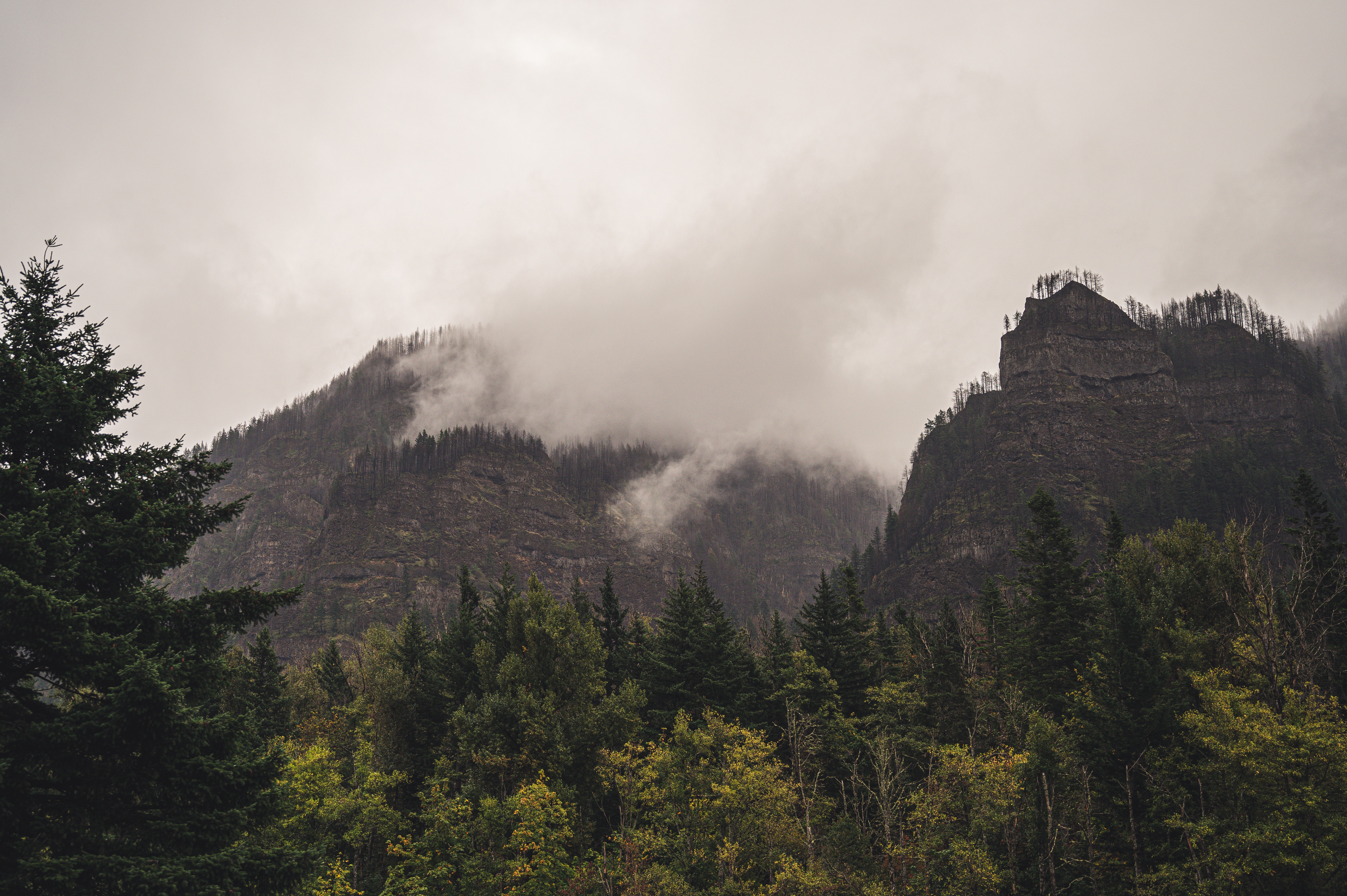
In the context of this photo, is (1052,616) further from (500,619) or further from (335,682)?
(335,682)

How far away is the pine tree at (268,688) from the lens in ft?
188

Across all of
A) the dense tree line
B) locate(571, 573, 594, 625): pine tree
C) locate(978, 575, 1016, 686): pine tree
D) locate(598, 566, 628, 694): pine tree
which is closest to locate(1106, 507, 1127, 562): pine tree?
the dense tree line

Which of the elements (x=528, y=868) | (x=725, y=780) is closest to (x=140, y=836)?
(x=528, y=868)

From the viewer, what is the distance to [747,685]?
55250 mm

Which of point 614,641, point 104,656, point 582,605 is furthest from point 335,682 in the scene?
point 104,656

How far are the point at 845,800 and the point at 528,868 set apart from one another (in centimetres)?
2097

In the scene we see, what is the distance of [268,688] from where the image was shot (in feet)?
197

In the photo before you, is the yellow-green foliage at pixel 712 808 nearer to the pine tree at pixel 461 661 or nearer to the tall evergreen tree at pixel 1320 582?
the pine tree at pixel 461 661

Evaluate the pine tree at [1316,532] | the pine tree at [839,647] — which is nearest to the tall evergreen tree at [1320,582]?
the pine tree at [1316,532]

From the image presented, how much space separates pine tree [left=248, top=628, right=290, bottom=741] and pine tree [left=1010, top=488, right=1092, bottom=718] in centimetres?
6237

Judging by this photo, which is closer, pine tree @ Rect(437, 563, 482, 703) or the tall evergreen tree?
the tall evergreen tree

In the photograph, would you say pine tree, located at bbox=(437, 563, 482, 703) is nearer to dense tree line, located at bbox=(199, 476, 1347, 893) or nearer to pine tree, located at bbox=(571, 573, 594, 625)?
dense tree line, located at bbox=(199, 476, 1347, 893)

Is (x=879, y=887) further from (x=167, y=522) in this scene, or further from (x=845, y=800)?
(x=167, y=522)

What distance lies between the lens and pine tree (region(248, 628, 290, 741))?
57.4 m
